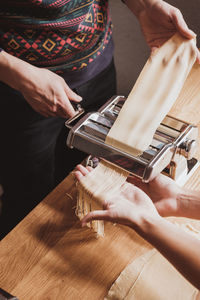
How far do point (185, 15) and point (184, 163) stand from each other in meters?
1.30

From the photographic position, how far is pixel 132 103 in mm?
880

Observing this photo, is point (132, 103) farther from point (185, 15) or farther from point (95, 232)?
point (185, 15)

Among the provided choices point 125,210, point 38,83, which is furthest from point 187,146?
point 38,83

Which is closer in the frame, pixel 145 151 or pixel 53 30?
pixel 145 151

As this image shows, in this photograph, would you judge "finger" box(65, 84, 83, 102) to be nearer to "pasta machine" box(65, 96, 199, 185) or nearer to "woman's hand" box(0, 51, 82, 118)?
"woman's hand" box(0, 51, 82, 118)

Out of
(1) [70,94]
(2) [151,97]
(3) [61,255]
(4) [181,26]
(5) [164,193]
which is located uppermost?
(4) [181,26]

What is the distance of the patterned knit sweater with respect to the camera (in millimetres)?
965

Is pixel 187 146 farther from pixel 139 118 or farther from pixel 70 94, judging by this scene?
pixel 70 94

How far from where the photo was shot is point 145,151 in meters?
0.80

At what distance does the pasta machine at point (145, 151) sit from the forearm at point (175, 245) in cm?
13

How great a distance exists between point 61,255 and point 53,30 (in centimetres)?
72

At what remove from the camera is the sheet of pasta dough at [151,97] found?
814 millimetres

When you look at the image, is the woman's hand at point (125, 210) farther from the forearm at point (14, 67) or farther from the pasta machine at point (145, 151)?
the forearm at point (14, 67)

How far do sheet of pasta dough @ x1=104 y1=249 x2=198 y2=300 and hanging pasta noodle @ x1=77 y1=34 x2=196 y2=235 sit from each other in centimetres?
15
